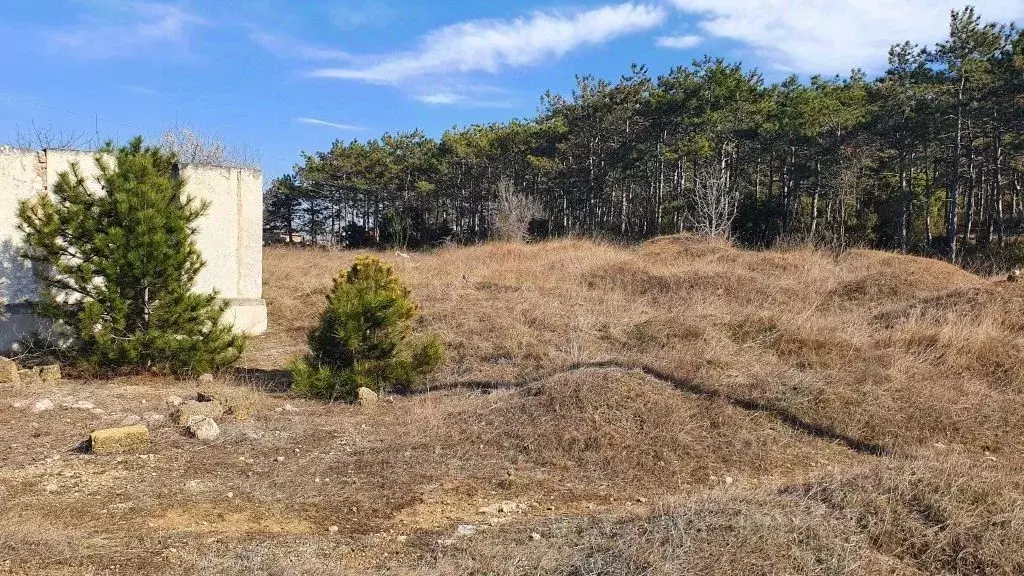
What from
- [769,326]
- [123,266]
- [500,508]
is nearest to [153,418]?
[123,266]

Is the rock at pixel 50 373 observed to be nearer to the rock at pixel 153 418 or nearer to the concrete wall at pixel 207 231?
the concrete wall at pixel 207 231

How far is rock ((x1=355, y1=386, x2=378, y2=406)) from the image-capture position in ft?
21.4

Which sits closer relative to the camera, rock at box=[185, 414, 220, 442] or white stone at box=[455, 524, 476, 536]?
white stone at box=[455, 524, 476, 536]

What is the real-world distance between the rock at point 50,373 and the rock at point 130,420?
1907 mm

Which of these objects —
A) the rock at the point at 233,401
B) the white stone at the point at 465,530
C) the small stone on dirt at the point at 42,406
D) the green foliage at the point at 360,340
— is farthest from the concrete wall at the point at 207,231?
the white stone at the point at 465,530

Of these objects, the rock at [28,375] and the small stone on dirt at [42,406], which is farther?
the rock at [28,375]

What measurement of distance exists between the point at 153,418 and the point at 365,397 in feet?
5.99

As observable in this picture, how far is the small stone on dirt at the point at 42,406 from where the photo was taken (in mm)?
5903

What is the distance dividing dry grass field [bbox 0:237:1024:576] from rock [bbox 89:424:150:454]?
4.0 inches

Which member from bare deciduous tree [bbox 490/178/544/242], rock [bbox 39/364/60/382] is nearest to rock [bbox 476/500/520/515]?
rock [bbox 39/364/60/382]

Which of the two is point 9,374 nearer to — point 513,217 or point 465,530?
point 465,530

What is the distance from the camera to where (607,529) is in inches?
136

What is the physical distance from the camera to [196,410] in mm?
5797

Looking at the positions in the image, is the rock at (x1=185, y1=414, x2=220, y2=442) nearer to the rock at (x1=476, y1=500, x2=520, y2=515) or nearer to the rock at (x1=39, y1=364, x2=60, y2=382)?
the rock at (x1=476, y1=500, x2=520, y2=515)
